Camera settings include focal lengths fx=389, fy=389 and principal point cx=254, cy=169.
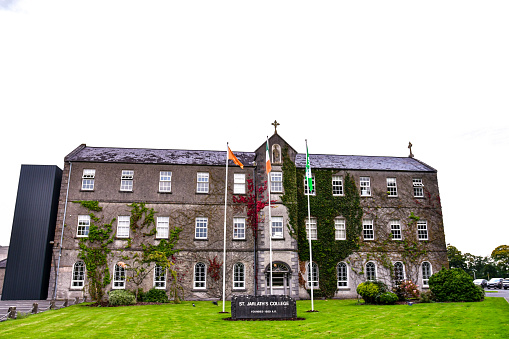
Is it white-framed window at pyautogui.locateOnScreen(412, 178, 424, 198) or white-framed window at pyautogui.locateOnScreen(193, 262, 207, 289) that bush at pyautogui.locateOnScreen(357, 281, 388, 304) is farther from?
white-framed window at pyautogui.locateOnScreen(412, 178, 424, 198)

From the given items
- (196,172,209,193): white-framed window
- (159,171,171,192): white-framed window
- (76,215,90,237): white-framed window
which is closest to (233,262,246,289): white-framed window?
(196,172,209,193): white-framed window

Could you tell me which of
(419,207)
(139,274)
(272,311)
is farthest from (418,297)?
(139,274)

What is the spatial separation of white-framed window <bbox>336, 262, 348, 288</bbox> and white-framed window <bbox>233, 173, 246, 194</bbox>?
34.7 ft

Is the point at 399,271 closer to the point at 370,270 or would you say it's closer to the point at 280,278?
the point at 370,270

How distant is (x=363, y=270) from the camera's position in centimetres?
3394

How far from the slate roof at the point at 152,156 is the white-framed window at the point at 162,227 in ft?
16.4

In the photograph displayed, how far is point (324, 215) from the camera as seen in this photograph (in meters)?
34.8

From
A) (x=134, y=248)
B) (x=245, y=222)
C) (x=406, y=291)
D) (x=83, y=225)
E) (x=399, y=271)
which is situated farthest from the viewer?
(x=399, y=271)

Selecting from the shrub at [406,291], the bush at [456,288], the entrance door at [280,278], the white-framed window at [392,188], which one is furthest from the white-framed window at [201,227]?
the bush at [456,288]

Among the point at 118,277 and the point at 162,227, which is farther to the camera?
the point at 162,227

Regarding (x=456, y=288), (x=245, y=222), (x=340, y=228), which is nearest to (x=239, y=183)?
(x=245, y=222)

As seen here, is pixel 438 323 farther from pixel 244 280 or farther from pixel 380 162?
pixel 380 162

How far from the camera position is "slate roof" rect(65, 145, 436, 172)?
113 feet

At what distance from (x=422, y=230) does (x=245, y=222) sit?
16.5m
